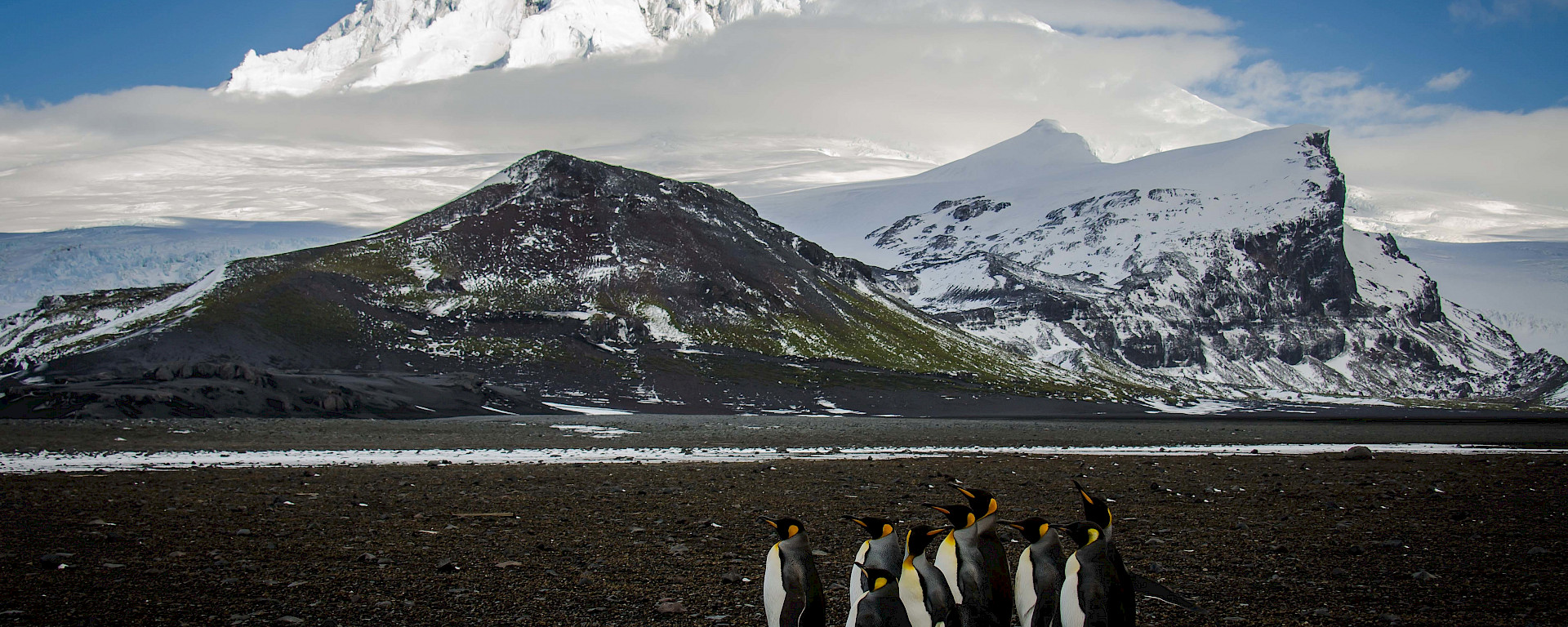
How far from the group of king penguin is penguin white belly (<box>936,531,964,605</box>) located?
1cm

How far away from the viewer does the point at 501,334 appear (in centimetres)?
16262

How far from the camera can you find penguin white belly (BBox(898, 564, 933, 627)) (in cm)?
978

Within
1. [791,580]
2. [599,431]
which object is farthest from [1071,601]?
[599,431]

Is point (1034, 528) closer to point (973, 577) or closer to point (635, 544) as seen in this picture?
point (973, 577)

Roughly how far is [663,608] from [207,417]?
87.4 m

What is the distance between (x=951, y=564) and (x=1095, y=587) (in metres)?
1.52

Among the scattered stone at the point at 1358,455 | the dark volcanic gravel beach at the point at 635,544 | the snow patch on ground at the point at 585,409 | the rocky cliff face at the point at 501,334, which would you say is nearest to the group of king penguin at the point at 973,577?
the dark volcanic gravel beach at the point at 635,544

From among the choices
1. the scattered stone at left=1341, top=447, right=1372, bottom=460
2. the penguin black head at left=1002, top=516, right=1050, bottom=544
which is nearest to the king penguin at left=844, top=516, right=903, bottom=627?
the penguin black head at left=1002, top=516, right=1050, bottom=544

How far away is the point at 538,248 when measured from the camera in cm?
19800

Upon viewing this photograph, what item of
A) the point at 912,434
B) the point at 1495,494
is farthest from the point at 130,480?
the point at 912,434

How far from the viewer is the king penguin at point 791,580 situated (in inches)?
384

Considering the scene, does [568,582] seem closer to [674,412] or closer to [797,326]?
[674,412]

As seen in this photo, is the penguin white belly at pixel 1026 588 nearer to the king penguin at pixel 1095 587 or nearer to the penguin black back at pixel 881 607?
the king penguin at pixel 1095 587

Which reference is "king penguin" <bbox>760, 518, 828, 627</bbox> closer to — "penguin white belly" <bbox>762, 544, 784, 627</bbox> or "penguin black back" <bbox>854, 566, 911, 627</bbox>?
"penguin white belly" <bbox>762, 544, 784, 627</bbox>
